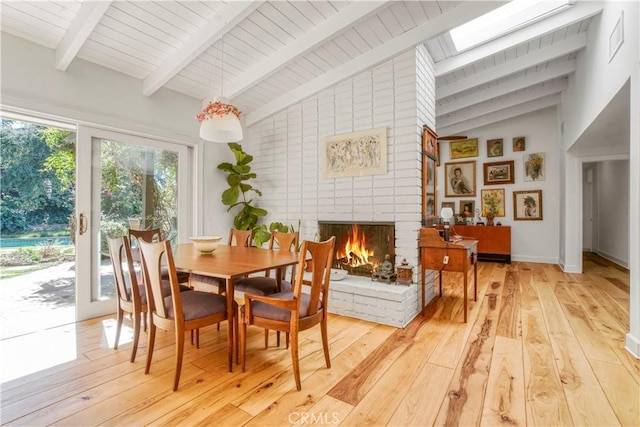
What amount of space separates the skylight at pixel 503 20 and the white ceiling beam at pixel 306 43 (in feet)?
4.51

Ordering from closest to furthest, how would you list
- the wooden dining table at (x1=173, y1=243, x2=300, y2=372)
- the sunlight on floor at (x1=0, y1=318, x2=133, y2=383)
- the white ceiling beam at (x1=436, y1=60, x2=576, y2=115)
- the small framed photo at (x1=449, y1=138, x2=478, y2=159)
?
the wooden dining table at (x1=173, y1=243, x2=300, y2=372) → the sunlight on floor at (x1=0, y1=318, x2=133, y2=383) → the white ceiling beam at (x1=436, y1=60, x2=576, y2=115) → the small framed photo at (x1=449, y1=138, x2=478, y2=159)

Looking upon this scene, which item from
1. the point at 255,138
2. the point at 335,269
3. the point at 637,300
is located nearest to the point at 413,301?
the point at 335,269

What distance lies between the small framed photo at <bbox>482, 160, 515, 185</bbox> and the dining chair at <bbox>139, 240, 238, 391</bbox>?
6651 millimetres

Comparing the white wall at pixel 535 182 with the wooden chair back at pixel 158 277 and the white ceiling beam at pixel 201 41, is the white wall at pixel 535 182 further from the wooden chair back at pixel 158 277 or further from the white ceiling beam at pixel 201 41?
the wooden chair back at pixel 158 277

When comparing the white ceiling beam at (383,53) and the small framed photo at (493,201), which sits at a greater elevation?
the white ceiling beam at (383,53)

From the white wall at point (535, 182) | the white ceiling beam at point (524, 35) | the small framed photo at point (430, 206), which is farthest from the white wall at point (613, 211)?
the small framed photo at point (430, 206)

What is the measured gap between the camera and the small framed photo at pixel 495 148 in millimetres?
6727

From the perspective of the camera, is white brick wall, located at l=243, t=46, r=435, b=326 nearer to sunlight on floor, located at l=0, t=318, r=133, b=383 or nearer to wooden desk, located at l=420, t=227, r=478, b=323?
wooden desk, located at l=420, t=227, r=478, b=323

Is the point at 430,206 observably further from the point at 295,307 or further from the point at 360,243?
the point at 295,307

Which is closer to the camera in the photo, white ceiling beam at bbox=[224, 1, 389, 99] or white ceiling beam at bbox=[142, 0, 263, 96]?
white ceiling beam at bbox=[142, 0, 263, 96]

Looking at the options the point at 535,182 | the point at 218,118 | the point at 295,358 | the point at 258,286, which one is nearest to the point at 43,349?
the point at 258,286

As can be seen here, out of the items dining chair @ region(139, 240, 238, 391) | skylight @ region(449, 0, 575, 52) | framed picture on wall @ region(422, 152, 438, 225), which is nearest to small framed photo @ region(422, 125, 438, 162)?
framed picture on wall @ region(422, 152, 438, 225)

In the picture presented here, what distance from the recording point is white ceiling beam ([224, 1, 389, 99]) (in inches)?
108

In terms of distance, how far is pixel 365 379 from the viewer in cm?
202
